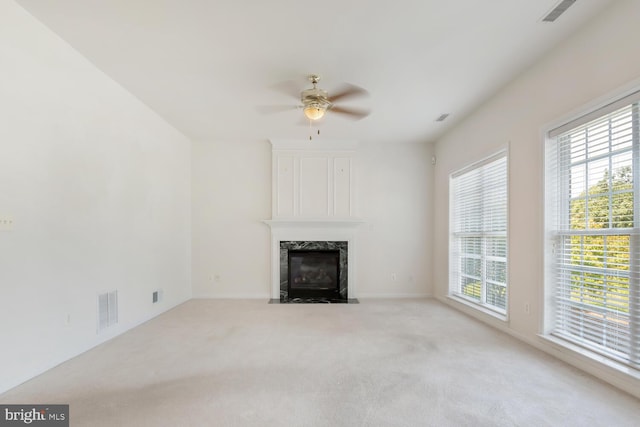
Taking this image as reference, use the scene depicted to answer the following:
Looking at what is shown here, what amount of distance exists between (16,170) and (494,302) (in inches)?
199

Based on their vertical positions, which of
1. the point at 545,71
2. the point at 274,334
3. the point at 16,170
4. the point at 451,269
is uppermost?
the point at 545,71

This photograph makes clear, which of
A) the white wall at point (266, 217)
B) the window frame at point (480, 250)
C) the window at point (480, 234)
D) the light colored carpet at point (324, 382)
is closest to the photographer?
the light colored carpet at point (324, 382)

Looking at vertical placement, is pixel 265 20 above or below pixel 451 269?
above

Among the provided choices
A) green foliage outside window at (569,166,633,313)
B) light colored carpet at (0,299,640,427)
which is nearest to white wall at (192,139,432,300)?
light colored carpet at (0,299,640,427)

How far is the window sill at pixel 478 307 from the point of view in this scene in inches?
148

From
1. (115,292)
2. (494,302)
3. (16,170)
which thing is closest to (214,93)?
(16,170)

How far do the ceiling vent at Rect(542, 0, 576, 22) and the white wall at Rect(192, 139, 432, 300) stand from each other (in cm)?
352

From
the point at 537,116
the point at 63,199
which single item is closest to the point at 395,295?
the point at 537,116

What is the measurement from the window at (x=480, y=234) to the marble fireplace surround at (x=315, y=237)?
1661mm

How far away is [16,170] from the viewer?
2.37 m

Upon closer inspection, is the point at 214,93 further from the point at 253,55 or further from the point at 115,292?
the point at 115,292

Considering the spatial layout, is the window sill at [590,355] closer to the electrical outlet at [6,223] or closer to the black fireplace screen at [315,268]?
the black fireplace screen at [315,268]

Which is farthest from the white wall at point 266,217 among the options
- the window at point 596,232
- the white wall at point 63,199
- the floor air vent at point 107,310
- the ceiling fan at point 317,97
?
the window at point 596,232

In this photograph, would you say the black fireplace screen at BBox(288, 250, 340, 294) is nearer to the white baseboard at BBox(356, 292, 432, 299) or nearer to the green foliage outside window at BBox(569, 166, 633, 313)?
the white baseboard at BBox(356, 292, 432, 299)
